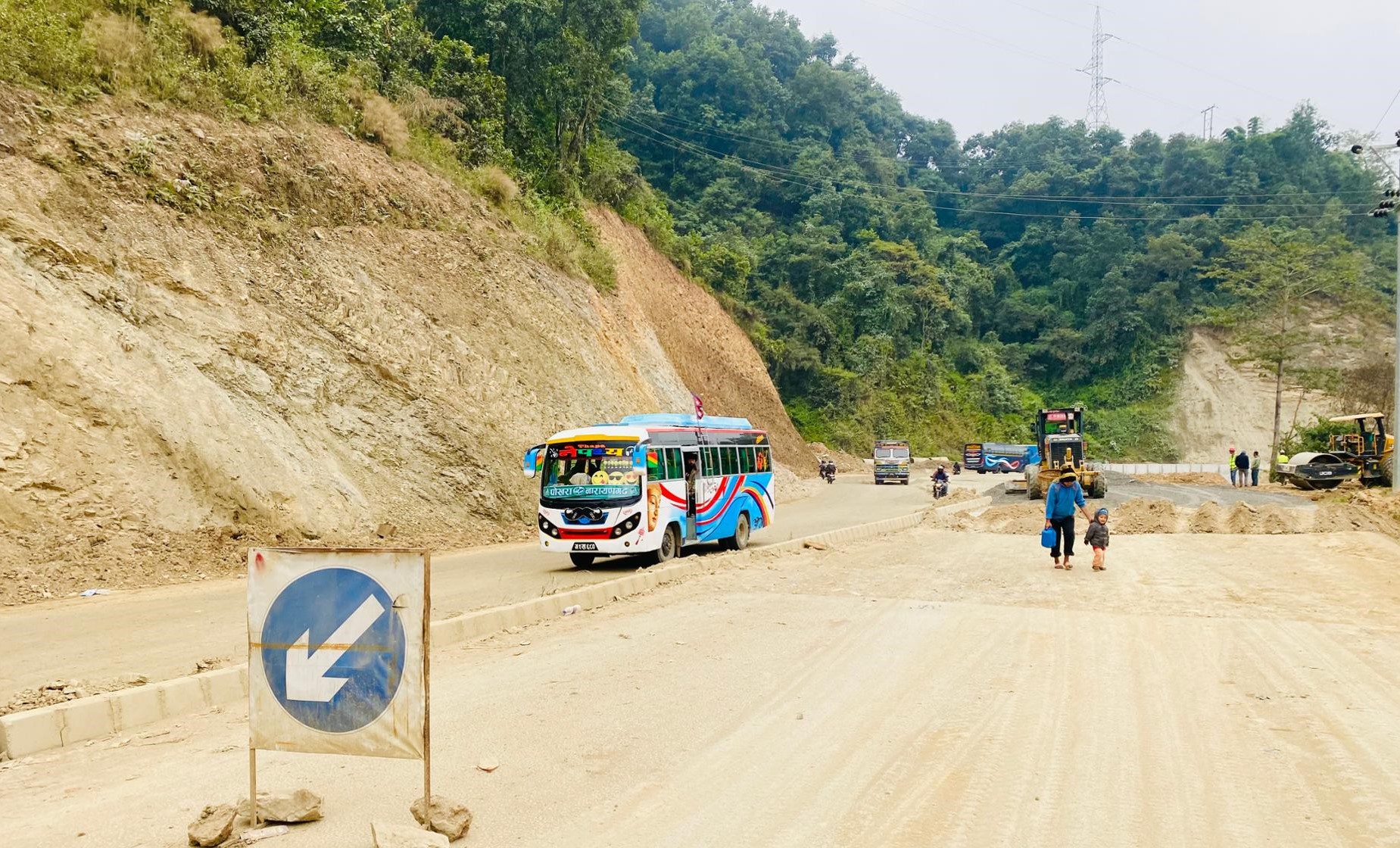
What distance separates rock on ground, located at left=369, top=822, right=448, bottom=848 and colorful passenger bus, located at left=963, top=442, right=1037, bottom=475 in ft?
204

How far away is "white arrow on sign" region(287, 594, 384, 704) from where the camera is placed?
4.89 m

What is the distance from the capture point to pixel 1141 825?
5086 millimetres

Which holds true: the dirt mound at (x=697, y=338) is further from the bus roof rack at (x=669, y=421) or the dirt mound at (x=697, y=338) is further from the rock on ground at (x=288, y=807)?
the rock on ground at (x=288, y=807)

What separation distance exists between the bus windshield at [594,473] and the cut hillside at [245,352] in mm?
4599

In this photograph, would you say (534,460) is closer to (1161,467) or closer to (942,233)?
(1161,467)

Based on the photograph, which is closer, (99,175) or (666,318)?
(99,175)

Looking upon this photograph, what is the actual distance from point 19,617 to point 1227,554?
63.9 ft

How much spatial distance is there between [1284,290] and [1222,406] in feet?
40.9

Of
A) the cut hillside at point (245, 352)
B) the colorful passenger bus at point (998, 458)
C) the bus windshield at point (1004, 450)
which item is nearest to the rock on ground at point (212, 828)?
the cut hillside at point (245, 352)

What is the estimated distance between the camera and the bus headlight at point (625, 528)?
56.3ft

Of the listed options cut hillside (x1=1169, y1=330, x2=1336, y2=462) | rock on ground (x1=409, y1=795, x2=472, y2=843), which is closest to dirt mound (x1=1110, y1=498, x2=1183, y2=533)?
rock on ground (x1=409, y1=795, x2=472, y2=843)

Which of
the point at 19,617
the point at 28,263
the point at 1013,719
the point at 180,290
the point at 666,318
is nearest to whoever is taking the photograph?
the point at 1013,719

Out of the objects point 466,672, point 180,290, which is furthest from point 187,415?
point 466,672

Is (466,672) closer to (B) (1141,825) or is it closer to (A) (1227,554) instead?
(B) (1141,825)
